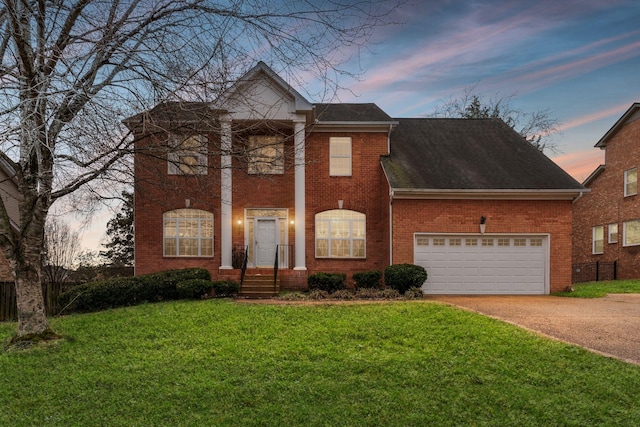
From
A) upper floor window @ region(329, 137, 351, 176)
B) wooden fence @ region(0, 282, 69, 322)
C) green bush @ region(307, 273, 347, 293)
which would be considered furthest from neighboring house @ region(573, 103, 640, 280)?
wooden fence @ region(0, 282, 69, 322)

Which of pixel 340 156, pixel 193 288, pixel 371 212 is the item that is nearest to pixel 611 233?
pixel 371 212

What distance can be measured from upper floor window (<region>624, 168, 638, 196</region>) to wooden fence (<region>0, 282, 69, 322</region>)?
26381 mm

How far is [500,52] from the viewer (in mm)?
13203

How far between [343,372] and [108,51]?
18.8 ft

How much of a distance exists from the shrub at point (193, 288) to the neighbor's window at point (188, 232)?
12.3 ft

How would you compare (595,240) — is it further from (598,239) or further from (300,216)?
(300,216)

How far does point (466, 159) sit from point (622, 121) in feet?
39.9

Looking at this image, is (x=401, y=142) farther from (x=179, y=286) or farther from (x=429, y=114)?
(x=429, y=114)

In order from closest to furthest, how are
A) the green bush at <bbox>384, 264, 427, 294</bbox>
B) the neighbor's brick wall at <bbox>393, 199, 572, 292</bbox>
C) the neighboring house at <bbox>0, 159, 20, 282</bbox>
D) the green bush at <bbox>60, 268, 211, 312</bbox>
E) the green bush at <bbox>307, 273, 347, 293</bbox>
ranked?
the green bush at <bbox>60, 268, 211, 312</bbox>
the green bush at <bbox>384, 264, 427, 294</bbox>
the green bush at <bbox>307, 273, 347, 293</bbox>
the neighbor's brick wall at <bbox>393, 199, 572, 292</bbox>
the neighboring house at <bbox>0, 159, 20, 282</bbox>

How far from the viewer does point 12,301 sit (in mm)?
12500

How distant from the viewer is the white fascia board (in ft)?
51.3

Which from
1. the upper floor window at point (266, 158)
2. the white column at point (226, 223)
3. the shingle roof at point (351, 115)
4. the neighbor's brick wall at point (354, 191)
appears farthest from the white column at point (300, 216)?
the upper floor window at point (266, 158)

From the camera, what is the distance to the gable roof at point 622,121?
22.9 metres

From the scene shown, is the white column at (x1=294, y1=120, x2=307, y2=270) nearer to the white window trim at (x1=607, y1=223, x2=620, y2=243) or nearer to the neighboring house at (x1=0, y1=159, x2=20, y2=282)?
the neighboring house at (x1=0, y1=159, x2=20, y2=282)
